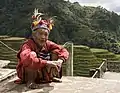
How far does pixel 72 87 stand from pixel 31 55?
27.3 inches

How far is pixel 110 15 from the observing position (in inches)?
1535

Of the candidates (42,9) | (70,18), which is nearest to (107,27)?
(70,18)

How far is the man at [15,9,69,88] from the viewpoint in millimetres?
3393

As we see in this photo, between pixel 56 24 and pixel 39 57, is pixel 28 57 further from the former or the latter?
pixel 56 24

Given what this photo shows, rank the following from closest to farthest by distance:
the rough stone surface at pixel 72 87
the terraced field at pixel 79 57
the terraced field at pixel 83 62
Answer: the rough stone surface at pixel 72 87 < the terraced field at pixel 79 57 < the terraced field at pixel 83 62

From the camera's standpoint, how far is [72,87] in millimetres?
3684

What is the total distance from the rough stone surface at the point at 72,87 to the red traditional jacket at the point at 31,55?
0.23 metres

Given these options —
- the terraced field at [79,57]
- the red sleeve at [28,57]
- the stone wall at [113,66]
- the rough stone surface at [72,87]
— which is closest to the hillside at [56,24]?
the terraced field at [79,57]

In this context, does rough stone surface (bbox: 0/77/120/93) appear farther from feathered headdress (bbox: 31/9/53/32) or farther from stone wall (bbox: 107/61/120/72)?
stone wall (bbox: 107/61/120/72)

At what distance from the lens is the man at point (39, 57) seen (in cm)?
339

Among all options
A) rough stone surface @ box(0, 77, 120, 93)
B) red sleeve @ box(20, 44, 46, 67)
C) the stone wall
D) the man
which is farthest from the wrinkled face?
the stone wall

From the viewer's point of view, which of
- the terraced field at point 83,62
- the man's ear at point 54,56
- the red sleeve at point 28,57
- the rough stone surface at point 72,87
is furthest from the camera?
the terraced field at point 83,62

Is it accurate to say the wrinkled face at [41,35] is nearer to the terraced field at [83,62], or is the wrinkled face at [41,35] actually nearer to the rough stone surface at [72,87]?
the rough stone surface at [72,87]

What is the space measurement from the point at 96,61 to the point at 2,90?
1394 cm
